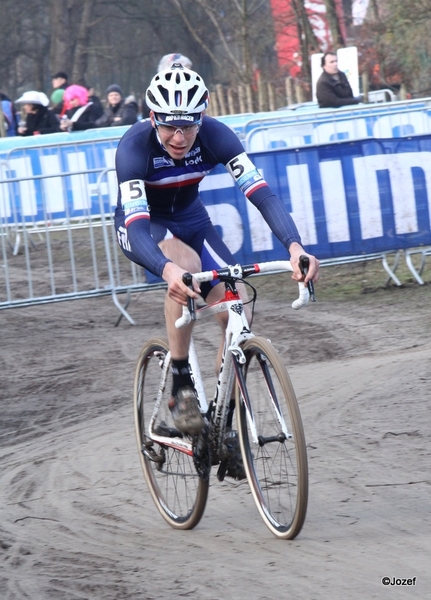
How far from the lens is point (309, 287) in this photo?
4551 millimetres

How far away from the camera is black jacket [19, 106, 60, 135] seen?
779 inches

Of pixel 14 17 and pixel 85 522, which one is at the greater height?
pixel 14 17

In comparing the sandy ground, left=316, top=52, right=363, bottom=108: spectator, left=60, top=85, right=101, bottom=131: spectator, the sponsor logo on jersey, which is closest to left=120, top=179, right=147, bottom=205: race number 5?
the sponsor logo on jersey

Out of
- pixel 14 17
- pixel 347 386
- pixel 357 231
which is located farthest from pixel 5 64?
pixel 347 386

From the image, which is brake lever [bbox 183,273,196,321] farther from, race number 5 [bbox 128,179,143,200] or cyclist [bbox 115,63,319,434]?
race number 5 [bbox 128,179,143,200]

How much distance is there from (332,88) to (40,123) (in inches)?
212

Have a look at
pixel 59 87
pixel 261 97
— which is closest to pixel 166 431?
pixel 59 87

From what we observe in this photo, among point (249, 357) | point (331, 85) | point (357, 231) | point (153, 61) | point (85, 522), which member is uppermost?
point (153, 61)

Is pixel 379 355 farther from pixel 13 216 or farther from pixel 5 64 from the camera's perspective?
pixel 5 64

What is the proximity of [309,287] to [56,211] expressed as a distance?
8819 millimetres

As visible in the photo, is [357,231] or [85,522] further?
[357,231]

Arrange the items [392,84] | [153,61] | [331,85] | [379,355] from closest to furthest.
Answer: [379,355] < [331,85] < [392,84] < [153,61]

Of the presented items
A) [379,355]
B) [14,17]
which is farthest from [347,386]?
[14,17]

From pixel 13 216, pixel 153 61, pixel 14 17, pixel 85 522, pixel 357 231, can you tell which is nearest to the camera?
pixel 85 522
